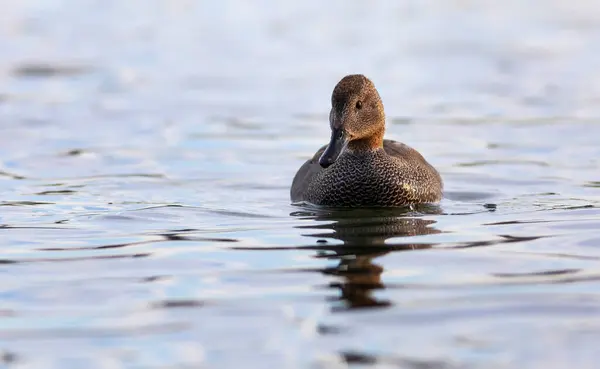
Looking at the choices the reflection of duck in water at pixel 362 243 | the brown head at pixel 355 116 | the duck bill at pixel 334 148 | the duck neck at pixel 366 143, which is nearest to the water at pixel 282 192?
the reflection of duck in water at pixel 362 243

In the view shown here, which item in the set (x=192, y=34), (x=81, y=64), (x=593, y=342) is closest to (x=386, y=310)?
(x=593, y=342)

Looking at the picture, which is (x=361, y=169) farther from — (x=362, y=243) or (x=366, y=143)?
(x=362, y=243)

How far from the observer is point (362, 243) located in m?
8.80

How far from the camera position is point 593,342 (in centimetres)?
609

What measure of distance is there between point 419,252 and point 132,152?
634 centimetres

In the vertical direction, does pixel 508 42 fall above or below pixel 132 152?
above

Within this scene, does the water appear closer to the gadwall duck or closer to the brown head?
the gadwall duck

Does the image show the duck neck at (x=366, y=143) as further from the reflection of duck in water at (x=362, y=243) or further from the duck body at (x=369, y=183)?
the reflection of duck in water at (x=362, y=243)

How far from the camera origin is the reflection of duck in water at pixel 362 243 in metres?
7.19

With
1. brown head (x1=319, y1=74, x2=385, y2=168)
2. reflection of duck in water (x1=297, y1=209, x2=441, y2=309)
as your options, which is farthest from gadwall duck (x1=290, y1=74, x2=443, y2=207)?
reflection of duck in water (x1=297, y1=209, x2=441, y2=309)

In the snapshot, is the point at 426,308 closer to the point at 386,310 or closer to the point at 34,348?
the point at 386,310

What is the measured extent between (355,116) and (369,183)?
0.57m

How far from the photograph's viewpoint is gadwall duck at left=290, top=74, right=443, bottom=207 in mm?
10602

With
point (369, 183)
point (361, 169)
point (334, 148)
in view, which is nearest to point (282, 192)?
point (361, 169)
